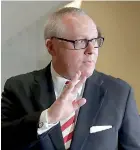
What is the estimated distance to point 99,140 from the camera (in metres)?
0.98

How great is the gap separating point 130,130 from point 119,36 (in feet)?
3.38

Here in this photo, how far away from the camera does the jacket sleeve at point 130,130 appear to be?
101cm

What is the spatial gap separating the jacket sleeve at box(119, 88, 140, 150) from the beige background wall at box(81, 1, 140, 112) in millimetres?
959

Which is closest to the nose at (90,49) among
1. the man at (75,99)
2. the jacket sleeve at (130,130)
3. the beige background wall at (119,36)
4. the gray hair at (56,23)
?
the man at (75,99)

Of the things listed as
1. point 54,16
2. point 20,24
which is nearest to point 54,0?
point 20,24

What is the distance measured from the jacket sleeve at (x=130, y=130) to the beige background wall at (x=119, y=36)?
959mm

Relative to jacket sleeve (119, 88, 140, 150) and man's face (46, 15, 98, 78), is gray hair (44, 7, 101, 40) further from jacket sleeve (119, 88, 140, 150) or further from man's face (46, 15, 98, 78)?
jacket sleeve (119, 88, 140, 150)

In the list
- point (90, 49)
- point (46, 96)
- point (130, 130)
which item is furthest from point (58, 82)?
point (130, 130)

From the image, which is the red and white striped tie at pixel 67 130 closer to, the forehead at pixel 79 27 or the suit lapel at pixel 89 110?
the suit lapel at pixel 89 110

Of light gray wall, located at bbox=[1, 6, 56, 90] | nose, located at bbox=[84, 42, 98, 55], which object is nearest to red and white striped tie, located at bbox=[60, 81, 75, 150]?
nose, located at bbox=[84, 42, 98, 55]

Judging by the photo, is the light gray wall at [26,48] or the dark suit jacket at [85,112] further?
the light gray wall at [26,48]

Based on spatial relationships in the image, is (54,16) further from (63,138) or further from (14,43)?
(14,43)

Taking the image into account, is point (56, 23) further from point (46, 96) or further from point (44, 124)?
point (44, 124)

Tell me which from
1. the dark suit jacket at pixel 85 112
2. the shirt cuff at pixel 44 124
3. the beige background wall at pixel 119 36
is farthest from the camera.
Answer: the beige background wall at pixel 119 36
